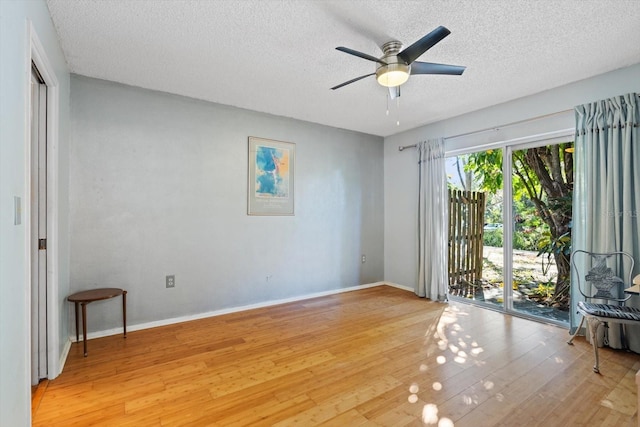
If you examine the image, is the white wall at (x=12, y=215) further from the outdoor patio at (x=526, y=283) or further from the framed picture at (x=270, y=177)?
the outdoor patio at (x=526, y=283)

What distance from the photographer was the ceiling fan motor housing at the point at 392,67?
7.20 ft

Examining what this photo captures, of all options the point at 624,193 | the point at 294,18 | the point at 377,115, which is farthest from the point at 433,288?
the point at 294,18

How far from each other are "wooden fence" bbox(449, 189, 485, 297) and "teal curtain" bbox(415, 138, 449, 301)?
186 millimetres

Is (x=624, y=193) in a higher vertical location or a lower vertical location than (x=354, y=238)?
higher

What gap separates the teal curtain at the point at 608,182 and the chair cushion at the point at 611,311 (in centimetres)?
26

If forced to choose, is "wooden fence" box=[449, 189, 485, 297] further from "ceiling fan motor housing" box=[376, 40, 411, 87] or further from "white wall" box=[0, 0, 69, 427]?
"white wall" box=[0, 0, 69, 427]

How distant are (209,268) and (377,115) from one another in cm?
295

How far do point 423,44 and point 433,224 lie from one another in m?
2.78

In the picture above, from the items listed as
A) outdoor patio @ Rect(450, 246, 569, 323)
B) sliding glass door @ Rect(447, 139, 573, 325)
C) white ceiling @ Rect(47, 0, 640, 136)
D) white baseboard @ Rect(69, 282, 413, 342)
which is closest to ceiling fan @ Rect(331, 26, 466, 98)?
white ceiling @ Rect(47, 0, 640, 136)

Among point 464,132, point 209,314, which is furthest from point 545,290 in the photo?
point 209,314

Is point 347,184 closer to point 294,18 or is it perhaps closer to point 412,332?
point 412,332

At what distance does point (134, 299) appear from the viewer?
10.2 feet

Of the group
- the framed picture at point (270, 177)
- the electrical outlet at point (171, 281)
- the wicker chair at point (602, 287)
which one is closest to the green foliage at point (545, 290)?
the wicker chair at point (602, 287)

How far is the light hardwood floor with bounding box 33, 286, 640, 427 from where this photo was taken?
1813mm
